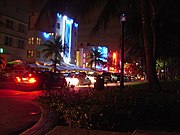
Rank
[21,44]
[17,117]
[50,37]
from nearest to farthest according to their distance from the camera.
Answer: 1. [17,117]
2. [21,44]
3. [50,37]

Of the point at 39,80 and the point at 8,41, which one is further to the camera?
the point at 8,41

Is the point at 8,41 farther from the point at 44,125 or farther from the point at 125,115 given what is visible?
the point at 125,115

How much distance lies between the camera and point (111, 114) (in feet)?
23.1

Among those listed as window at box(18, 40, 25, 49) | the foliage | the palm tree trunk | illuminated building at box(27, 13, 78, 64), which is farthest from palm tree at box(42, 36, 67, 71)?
the foliage

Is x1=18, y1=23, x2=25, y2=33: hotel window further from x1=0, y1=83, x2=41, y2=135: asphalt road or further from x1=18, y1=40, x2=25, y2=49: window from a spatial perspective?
x1=0, y1=83, x2=41, y2=135: asphalt road

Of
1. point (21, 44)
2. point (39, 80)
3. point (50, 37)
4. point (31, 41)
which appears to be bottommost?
point (39, 80)

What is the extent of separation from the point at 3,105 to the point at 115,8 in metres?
6.28

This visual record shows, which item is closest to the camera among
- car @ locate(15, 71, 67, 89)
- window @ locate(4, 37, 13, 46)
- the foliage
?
the foliage

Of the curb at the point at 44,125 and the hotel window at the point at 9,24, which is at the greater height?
the hotel window at the point at 9,24

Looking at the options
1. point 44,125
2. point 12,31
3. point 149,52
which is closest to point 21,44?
point 12,31

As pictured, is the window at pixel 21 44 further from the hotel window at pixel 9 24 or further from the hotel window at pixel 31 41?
the hotel window at pixel 31 41

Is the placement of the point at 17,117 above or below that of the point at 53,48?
below

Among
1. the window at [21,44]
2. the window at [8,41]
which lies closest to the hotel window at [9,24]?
the window at [8,41]

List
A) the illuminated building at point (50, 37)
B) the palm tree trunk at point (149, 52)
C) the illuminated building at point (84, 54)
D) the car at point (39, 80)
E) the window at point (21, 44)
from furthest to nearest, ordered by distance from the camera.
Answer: the illuminated building at point (84, 54), the illuminated building at point (50, 37), the window at point (21, 44), the car at point (39, 80), the palm tree trunk at point (149, 52)
